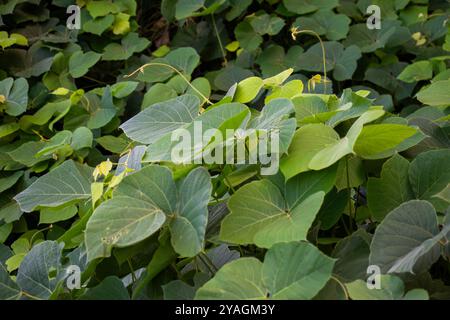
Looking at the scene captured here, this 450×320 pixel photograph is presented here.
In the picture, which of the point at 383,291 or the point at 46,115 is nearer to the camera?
the point at 383,291

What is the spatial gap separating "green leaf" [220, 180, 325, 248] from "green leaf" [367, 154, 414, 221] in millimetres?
122

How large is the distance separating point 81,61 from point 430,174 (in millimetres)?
1731

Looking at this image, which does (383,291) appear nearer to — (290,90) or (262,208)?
(262,208)

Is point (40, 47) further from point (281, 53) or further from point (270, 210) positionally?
point (270, 210)

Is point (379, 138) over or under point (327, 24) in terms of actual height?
over

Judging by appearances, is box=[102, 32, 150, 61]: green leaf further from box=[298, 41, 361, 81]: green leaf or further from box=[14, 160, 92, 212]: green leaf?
box=[14, 160, 92, 212]: green leaf

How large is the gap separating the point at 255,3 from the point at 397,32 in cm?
59

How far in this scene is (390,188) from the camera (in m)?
0.86

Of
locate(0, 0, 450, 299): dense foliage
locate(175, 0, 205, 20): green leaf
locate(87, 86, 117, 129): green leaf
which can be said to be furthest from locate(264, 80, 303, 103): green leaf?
locate(175, 0, 205, 20): green leaf

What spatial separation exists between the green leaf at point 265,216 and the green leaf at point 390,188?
0.12 meters

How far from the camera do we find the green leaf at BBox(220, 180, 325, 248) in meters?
0.75

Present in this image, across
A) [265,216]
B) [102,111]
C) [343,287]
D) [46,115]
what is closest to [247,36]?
[102,111]

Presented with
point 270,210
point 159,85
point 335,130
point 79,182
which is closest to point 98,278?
point 79,182

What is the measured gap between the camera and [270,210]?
81 cm
